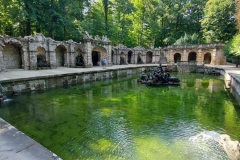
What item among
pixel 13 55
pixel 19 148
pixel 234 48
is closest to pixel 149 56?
pixel 234 48

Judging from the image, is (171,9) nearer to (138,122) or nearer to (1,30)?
(1,30)

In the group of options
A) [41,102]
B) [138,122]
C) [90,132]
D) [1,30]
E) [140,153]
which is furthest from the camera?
[1,30]

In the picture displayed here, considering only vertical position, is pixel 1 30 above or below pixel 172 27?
below

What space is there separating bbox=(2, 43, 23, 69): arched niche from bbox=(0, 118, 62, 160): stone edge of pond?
12.8 m

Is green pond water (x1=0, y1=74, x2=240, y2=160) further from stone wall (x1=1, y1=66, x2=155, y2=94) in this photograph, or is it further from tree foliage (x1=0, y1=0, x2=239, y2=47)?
tree foliage (x1=0, y1=0, x2=239, y2=47)

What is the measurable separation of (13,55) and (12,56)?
0.43 feet

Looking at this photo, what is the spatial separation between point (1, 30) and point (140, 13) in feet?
72.8

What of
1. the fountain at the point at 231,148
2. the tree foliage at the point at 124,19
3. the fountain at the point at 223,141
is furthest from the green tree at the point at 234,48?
the fountain at the point at 231,148

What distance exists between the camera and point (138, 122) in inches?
198

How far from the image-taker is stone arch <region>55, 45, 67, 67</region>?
1668 centimetres

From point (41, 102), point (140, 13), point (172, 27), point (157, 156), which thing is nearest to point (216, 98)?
point (157, 156)

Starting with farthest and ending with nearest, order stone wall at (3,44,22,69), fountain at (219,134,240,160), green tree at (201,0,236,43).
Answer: green tree at (201,0,236,43) → stone wall at (3,44,22,69) → fountain at (219,134,240,160)

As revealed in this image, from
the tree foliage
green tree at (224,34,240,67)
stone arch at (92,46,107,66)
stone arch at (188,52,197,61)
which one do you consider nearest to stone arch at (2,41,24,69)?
the tree foliage

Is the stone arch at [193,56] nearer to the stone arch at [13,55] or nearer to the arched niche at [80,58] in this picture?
the arched niche at [80,58]
